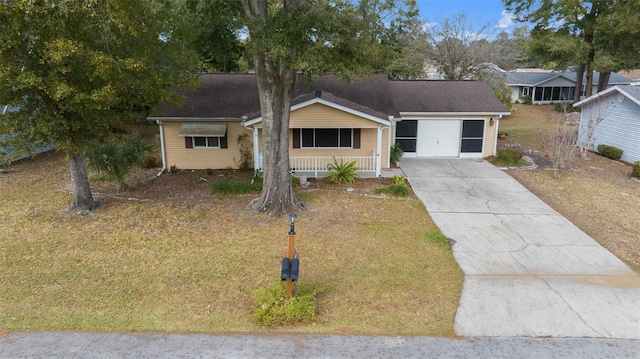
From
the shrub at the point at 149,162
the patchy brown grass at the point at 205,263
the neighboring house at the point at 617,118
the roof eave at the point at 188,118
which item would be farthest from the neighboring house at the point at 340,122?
the neighboring house at the point at 617,118

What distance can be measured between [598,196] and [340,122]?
858cm

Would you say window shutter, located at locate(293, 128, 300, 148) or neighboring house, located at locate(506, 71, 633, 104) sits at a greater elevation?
neighboring house, located at locate(506, 71, 633, 104)

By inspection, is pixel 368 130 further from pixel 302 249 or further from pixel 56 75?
pixel 56 75

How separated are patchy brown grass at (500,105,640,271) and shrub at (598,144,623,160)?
0.29 metres

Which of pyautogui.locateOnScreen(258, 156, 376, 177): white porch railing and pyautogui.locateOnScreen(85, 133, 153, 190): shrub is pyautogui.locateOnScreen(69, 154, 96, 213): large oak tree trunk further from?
pyautogui.locateOnScreen(258, 156, 376, 177): white porch railing

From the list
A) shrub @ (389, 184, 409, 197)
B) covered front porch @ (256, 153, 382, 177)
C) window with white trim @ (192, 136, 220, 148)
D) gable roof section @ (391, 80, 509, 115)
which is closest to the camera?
shrub @ (389, 184, 409, 197)

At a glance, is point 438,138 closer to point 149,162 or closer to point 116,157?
point 149,162

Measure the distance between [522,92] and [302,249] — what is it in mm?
38675

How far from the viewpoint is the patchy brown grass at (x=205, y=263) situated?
255 inches

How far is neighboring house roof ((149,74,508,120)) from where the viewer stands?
1572 cm

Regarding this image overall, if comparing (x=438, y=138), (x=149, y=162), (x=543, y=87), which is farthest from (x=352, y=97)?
(x=543, y=87)

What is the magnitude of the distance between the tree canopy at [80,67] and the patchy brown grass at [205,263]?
2008mm

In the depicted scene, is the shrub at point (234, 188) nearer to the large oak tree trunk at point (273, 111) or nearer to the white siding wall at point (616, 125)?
the large oak tree trunk at point (273, 111)

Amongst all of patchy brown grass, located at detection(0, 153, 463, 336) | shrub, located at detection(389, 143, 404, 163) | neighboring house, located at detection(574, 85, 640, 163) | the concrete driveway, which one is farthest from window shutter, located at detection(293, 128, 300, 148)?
neighboring house, located at detection(574, 85, 640, 163)
